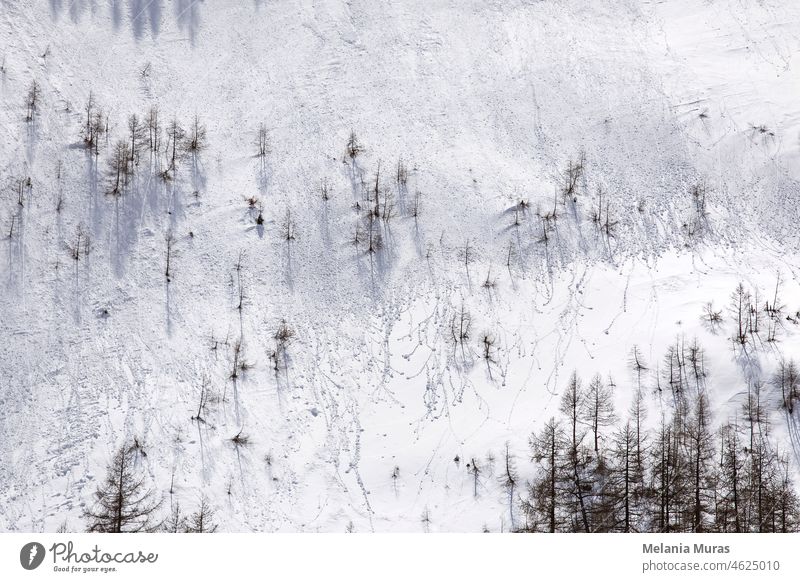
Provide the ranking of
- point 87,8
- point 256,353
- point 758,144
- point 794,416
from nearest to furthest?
point 794,416, point 256,353, point 758,144, point 87,8

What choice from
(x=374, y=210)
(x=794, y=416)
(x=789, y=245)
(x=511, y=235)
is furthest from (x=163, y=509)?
(x=789, y=245)

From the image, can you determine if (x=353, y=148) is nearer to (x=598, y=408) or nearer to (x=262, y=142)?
(x=262, y=142)

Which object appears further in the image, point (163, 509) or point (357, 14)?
point (357, 14)

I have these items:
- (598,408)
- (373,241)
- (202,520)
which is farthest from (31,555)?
(373,241)

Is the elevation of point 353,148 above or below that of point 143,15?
below

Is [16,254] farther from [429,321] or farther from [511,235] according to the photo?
A: [511,235]

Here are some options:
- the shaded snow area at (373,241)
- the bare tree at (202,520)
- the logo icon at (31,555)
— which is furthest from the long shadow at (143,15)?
the logo icon at (31,555)
